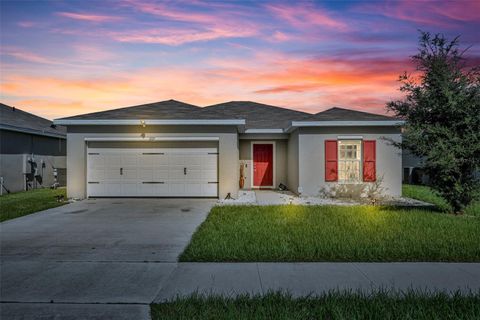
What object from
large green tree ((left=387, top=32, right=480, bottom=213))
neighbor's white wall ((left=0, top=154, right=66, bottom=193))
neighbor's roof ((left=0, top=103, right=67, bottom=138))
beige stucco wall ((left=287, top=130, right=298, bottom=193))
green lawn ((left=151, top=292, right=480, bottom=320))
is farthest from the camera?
neighbor's roof ((left=0, top=103, right=67, bottom=138))

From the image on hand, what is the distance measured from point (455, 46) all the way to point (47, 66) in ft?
41.1

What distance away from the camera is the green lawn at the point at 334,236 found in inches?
232

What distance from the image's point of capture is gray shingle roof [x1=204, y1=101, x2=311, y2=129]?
18.0 meters

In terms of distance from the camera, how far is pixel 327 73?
1398 centimetres

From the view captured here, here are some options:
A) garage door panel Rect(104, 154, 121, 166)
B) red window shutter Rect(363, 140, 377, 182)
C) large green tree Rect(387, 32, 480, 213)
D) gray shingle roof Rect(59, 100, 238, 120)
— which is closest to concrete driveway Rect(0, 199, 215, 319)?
garage door panel Rect(104, 154, 121, 166)

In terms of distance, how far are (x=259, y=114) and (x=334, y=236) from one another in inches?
559

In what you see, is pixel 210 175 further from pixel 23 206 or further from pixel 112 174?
pixel 23 206

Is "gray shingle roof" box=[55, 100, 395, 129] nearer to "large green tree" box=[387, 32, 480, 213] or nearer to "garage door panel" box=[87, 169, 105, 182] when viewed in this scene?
"garage door panel" box=[87, 169, 105, 182]

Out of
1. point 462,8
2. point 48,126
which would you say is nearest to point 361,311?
point 462,8

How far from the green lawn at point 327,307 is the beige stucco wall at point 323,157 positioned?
33.4 feet

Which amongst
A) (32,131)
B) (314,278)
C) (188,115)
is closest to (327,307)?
(314,278)

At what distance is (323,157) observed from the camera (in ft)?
47.4

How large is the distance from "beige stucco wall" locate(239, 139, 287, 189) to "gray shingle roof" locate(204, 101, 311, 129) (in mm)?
848

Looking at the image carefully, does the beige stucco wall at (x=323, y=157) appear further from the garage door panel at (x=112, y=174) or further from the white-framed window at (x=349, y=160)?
the garage door panel at (x=112, y=174)
